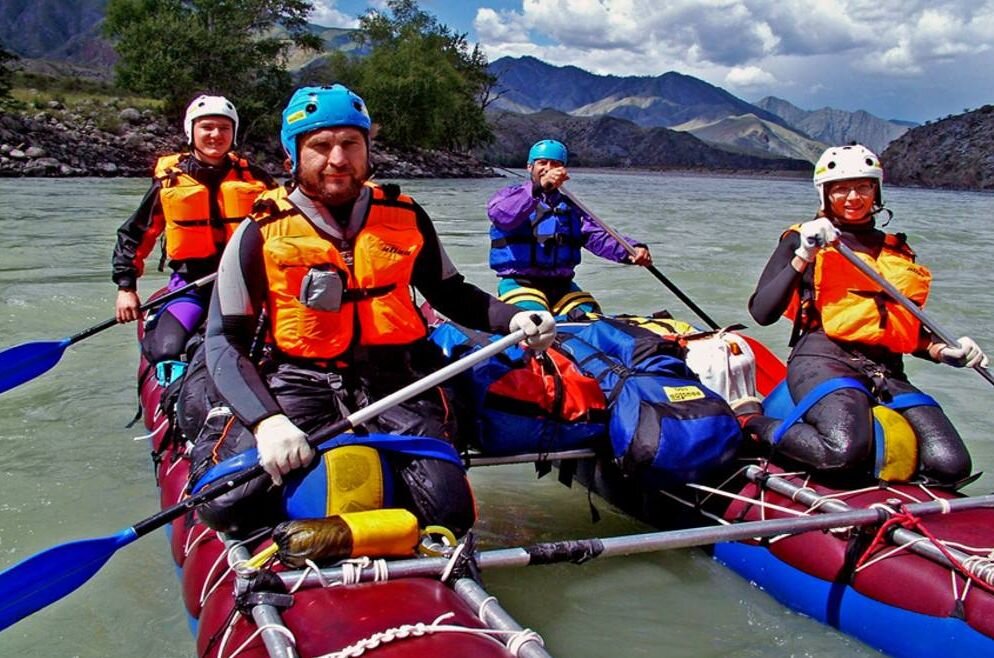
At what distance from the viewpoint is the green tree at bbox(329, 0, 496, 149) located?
152ft

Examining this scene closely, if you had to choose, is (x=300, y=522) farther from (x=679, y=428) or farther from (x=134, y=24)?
(x=134, y=24)

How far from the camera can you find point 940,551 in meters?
2.96

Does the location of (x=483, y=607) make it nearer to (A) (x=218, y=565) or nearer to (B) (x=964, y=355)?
(A) (x=218, y=565)

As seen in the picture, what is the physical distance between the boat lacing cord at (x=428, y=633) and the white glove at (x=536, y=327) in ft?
3.72

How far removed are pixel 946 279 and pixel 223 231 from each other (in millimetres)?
10141

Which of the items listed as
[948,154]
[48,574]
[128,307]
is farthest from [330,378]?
[948,154]

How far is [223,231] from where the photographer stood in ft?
17.0

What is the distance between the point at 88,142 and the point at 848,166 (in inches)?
1138

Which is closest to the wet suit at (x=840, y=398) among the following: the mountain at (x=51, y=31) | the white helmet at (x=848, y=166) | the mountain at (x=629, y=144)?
the white helmet at (x=848, y=166)

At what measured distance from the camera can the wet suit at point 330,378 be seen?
2727mm

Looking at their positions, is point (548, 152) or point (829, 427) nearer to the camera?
point (829, 427)

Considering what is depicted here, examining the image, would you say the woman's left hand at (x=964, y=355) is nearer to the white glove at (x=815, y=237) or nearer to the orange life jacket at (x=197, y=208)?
the white glove at (x=815, y=237)

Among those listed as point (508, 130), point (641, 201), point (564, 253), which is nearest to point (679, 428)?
point (564, 253)

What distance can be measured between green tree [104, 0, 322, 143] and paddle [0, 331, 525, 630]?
116 ft
